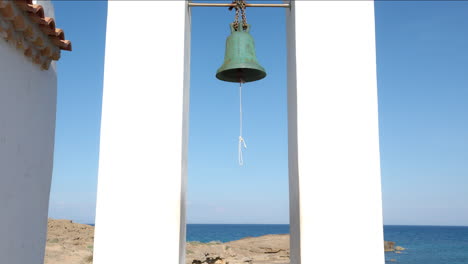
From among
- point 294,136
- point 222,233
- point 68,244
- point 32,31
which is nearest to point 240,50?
point 294,136

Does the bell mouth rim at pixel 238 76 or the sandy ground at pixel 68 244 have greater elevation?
the bell mouth rim at pixel 238 76

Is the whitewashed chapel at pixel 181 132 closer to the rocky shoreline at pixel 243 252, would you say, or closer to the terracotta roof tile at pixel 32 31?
the terracotta roof tile at pixel 32 31

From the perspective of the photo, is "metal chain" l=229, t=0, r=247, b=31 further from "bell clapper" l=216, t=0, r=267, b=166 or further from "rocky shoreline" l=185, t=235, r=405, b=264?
"rocky shoreline" l=185, t=235, r=405, b=264

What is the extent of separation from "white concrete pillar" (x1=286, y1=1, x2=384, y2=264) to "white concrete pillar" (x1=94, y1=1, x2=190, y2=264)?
97cm

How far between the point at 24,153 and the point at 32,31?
45.1 inches

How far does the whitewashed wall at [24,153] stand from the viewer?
383 cm

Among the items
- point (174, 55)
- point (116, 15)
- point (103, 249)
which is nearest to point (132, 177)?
point (103, 249)

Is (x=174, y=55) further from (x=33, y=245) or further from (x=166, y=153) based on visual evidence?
(x=33, y=245)

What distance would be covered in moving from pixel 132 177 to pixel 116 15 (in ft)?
4.46

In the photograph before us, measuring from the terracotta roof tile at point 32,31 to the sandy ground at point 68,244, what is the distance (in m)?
14.1

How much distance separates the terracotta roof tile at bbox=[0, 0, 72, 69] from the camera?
3661 millimetres

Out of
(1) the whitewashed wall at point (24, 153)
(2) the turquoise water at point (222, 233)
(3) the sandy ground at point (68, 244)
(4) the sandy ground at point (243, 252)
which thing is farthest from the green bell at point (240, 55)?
(2) the turquoise water at point (222, 233)

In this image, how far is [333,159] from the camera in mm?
3539

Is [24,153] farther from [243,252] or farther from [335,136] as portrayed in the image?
[243,252]
